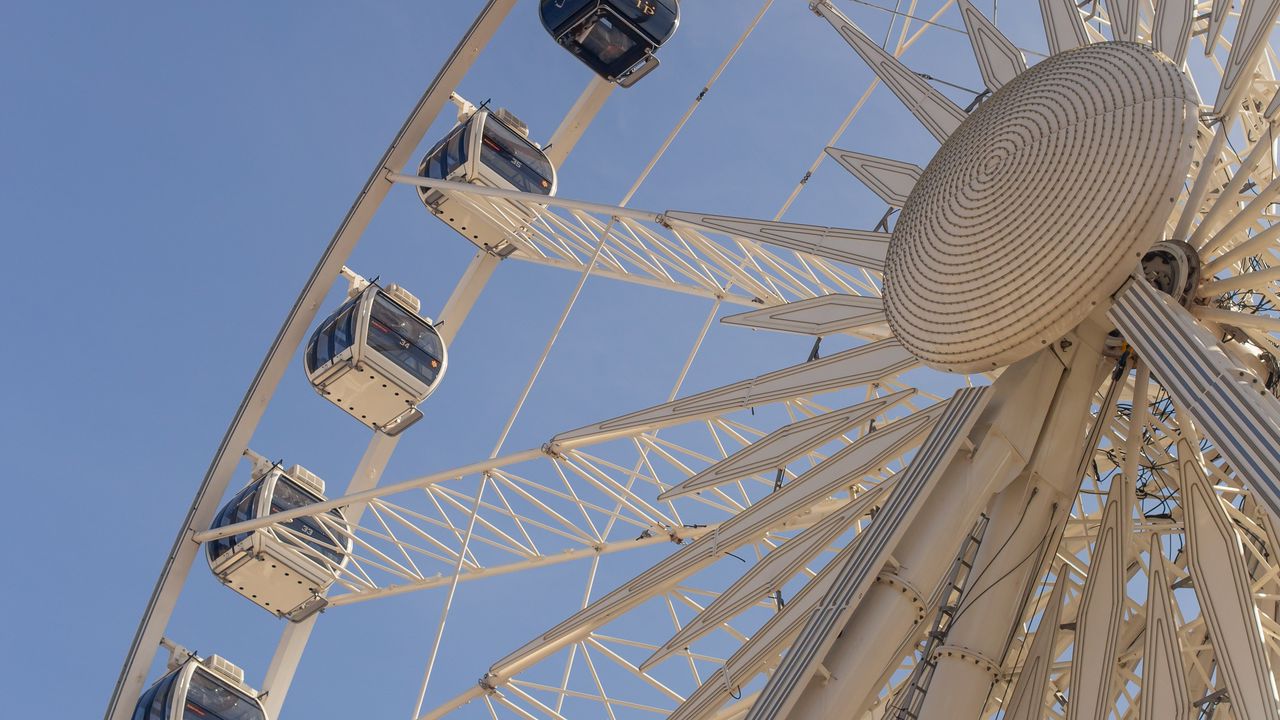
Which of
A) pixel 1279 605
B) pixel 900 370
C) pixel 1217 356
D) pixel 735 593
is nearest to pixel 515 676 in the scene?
pixel 735 593

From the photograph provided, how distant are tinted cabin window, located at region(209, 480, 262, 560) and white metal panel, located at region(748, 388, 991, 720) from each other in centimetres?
1251

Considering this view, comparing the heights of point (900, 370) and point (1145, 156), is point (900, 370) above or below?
below

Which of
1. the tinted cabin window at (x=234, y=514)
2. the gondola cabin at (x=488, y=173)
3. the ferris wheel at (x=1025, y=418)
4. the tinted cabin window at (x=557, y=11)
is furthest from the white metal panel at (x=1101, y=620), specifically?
the tinted cabin window at (x=234, y=514)

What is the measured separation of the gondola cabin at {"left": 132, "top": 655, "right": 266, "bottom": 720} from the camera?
22.4 meters

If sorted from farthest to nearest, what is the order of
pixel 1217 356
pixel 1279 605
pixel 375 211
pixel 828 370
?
1. pixel 375 211
2. pixel 1279 605
3. pixel 828 370
4. pixel 1217 356

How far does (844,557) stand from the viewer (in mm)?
13766

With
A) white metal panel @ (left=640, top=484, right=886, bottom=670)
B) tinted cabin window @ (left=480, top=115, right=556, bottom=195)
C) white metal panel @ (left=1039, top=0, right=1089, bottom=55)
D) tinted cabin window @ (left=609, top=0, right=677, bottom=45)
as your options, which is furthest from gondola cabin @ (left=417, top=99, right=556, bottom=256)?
white metal panel @ (left=640, top=484, right=886, bottom=670)

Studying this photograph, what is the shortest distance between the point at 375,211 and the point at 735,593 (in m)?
10.7

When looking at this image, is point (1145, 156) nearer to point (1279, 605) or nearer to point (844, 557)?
point (844, 557)

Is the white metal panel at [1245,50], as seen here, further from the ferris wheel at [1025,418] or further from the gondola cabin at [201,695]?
the gondola cabin at [201,695]

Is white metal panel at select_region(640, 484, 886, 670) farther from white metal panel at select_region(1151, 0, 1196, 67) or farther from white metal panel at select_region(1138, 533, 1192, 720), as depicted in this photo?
white metal panel at select_region(1151, 0, 1196, 67)

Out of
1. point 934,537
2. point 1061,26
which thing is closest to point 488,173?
point 1061,26

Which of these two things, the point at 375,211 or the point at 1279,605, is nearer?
the point at 1279,605

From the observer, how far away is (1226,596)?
12.3 m
